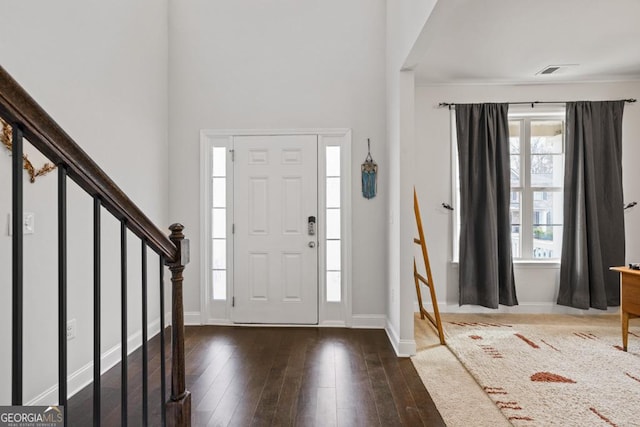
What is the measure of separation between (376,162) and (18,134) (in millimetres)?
3553

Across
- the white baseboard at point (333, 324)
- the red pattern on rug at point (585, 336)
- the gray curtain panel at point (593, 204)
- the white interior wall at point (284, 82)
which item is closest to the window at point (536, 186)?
the gray curtain panel at point (593, 204)

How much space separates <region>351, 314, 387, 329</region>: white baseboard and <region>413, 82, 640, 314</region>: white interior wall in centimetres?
89

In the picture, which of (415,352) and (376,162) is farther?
(376,162)

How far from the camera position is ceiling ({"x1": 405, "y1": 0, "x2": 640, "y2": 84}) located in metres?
2.96

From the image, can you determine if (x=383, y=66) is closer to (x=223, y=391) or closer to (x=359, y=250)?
(x=359, y=250)

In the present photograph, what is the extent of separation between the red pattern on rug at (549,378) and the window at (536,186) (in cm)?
199

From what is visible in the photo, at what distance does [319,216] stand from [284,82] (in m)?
1.46

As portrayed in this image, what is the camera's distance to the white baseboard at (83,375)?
2482 mm

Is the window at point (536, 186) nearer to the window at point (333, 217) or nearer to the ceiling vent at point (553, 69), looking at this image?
the ceiling vent at point (553, 69)

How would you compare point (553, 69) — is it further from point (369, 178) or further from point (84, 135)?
point (84, 135)

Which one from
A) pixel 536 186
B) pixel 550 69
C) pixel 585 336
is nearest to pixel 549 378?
pixel 585 336

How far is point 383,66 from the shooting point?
4215mm

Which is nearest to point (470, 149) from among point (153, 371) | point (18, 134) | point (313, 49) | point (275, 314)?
point (313, 49)

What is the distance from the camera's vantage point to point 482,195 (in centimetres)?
449
